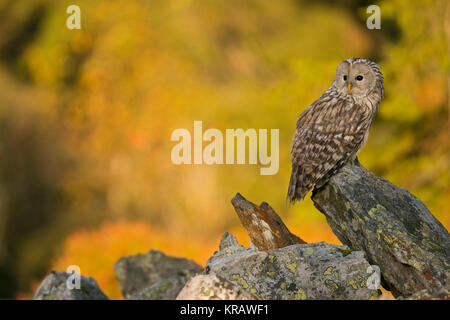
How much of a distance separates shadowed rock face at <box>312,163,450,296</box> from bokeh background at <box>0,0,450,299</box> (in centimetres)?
1137

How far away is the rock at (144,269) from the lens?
307 inches

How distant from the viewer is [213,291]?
387 cm

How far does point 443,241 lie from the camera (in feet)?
17.8

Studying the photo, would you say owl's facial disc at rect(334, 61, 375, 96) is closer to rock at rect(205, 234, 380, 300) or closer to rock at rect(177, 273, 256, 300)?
rock at rect(205, 234, 380, 300)

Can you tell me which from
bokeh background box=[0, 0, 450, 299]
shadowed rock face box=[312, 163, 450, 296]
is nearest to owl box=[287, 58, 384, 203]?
shadowed rock face box=[312, 163, 450, 296]

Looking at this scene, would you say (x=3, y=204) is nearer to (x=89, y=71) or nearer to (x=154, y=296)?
(x=89, y=71)

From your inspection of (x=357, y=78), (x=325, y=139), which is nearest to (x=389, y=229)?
(x=325, y=139)

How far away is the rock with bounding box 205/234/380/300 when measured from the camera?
14.6ft

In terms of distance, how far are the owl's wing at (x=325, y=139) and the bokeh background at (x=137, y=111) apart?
34.8ft

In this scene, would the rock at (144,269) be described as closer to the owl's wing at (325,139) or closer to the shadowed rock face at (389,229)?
the owl's wing at (325,139)
